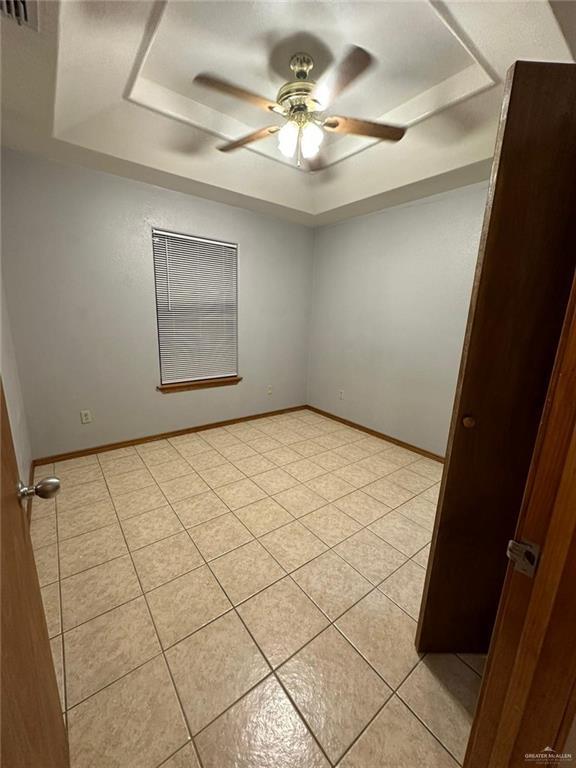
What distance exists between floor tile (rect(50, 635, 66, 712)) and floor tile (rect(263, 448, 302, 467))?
1.84m

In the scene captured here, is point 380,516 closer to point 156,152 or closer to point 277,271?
point 277,271

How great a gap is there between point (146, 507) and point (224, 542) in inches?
28.2

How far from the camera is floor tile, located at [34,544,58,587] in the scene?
5.17 feet

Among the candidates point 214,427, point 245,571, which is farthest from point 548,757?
point 214,427

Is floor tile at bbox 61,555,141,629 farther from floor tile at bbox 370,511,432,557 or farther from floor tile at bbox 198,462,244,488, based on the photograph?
floor tile at bbox 370,511,432,557

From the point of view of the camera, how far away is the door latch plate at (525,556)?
0.57m

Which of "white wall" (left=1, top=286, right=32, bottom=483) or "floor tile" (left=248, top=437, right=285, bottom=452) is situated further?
"floor tile" (left=248, top=437, right=285, bottom=452)

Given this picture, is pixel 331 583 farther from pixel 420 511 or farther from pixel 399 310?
pixel 399 310

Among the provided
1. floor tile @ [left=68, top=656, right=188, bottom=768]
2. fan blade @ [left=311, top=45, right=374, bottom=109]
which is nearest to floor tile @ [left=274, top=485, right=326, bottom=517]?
floor tile @ [left=68, top=656, right=188, bottom=768]

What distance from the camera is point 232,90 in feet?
5.20

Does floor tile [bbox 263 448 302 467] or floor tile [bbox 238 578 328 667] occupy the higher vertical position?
floor tile [bbox 263 448 302 467]

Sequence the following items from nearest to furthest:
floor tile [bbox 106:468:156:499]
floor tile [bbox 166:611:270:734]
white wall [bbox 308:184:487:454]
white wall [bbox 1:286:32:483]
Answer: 1. floor tile [bbox 166:611:270:734]
2. white wall [bbox 1:286:32:483]
3. floor tile [bbox 106:468:156:499]
4. white wall [bbox 308:184:487:454]

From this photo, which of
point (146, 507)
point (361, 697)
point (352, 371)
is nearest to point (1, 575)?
point (361, 697)

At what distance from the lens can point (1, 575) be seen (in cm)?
52
